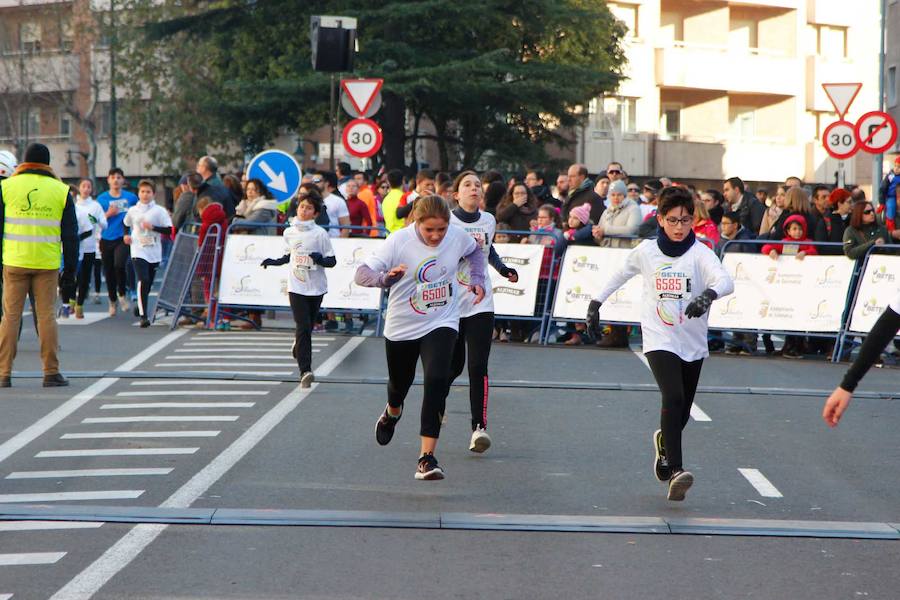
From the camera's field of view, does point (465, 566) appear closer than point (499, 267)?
Yes

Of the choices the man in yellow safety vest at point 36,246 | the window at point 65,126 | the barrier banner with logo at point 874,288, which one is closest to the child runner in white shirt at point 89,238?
the man in yellow safety vest at point 36,246

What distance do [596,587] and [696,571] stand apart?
1.87 ft

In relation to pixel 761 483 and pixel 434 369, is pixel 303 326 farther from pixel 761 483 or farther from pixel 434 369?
pixel 761 483

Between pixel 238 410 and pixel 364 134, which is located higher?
pixel 364 134

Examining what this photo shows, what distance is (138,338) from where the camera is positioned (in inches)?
730

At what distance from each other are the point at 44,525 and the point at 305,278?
6.44 m

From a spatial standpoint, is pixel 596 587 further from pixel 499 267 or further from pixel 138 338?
pixel 138 338

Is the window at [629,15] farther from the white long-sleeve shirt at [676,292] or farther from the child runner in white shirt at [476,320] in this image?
the white long-sleeve shirt at [676,292]

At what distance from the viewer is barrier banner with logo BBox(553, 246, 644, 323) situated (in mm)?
18500

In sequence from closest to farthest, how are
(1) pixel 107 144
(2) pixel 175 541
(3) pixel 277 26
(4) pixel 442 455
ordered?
(2) pixel 175 541, (4) pixel 442 455, (3) pixel 277 26, (1) pixel 107 144

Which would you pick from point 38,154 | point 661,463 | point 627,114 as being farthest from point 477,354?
point 627,114

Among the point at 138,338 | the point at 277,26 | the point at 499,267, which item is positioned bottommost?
the point at 138,338

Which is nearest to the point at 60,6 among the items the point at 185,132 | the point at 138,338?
the point at 185,132

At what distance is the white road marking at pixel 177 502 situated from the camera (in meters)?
6.66
